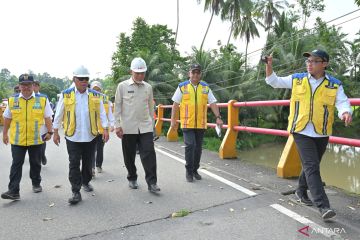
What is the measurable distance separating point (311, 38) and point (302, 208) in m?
28.8

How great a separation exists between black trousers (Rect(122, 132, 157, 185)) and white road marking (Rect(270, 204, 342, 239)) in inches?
71.7

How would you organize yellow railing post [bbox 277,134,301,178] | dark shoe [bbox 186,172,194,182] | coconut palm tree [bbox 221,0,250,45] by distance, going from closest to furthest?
1. yellow railing post [bbox 277,134,301,178]
2. dark shoe [bbox 186,172,194,182]
3. coconut palm tree [bbox 221,0,250,45]

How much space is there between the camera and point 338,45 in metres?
36.4

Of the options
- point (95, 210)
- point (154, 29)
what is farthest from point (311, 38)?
point (95, 210)

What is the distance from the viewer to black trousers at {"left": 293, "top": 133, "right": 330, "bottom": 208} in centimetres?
394

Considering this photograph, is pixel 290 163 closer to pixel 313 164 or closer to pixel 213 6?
pixel 313 164

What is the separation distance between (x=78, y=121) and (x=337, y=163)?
14090 mm

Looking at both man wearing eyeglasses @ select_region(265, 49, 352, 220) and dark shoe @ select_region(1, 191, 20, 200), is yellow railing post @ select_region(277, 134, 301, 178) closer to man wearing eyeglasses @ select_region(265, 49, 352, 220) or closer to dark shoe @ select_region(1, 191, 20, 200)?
man wearing eyeglasses @ select_region(265, 49, 352, 220)

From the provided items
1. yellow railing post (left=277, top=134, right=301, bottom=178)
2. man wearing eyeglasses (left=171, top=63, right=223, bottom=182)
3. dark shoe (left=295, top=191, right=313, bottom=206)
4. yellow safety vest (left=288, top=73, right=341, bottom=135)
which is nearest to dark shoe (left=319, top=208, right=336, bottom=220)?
dark shoe (left=295, top=191, right=313, bottom=206)

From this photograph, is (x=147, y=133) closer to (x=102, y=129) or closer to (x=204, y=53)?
(x=102, y=129)

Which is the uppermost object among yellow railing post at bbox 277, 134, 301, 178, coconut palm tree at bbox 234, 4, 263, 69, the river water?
coconut palm tree at bbox 234, 4, 263, 69

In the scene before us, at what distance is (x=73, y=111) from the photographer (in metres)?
5.08

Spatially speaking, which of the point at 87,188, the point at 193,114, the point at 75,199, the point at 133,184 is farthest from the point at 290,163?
the point at 75,199

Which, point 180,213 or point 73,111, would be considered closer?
point 180,213
